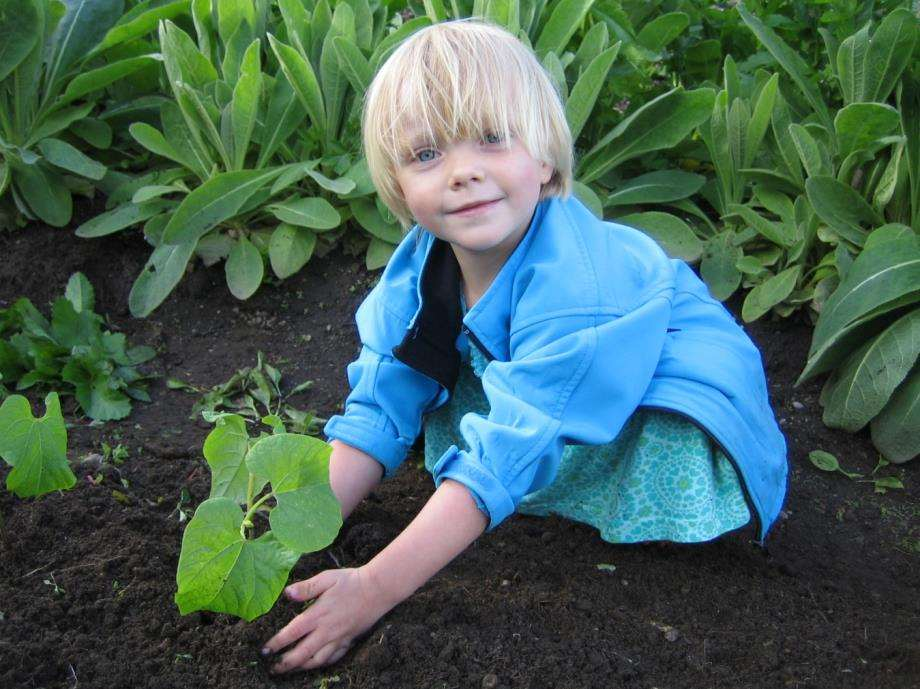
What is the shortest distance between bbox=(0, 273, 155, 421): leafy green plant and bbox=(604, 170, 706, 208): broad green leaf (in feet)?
5.13

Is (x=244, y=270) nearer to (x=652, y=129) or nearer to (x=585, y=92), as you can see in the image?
(x=585, y=92)

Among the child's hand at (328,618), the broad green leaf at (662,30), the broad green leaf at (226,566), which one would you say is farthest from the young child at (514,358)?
the broad green leaf at (662,30)

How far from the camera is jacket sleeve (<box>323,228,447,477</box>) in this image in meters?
2.61

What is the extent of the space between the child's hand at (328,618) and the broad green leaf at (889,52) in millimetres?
2256

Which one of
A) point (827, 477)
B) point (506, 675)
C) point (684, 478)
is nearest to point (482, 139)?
point (684, 478)

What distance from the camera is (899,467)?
9.93 feet

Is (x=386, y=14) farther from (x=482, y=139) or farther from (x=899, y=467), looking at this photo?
(x=899, y=467)

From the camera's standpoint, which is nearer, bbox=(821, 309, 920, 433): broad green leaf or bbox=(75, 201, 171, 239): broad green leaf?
bbox=(821, 309, 920, 433): broad green leaf

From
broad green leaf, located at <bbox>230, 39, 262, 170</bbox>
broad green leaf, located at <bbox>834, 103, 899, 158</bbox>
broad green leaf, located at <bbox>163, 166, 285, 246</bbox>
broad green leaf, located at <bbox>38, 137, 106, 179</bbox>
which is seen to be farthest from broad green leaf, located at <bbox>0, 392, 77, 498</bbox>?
broad green leaf, located at <bbox>834, 103, 899, 158</bbox>

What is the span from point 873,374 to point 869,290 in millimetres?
231

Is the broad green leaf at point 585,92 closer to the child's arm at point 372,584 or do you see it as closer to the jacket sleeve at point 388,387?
the jacket sleeve at point 388,387

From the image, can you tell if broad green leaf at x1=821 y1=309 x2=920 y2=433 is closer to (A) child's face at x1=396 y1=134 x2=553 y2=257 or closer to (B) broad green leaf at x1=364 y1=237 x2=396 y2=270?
(A) child's face at x1=396 y1=134 x2=553 y2=257

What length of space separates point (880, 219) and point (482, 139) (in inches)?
63.2

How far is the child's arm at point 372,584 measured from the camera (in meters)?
2.05
